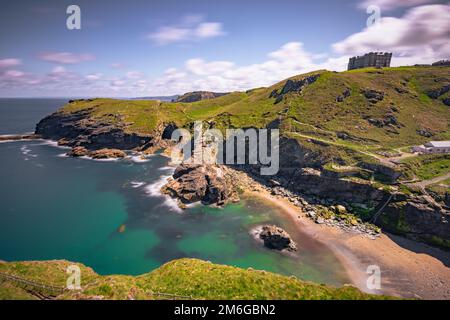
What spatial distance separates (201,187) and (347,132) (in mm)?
65208

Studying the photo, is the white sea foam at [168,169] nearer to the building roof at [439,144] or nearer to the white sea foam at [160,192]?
the white sea foam at [160,192]

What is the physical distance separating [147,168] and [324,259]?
82.8 metres

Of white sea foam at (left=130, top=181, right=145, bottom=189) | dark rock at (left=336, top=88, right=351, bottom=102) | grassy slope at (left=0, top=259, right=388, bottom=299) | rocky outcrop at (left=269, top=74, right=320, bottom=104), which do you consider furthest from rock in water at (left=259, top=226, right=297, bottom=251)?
rocky outcrop at (left=269, top=74, right=320, bottom=104)

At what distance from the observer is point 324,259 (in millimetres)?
56062

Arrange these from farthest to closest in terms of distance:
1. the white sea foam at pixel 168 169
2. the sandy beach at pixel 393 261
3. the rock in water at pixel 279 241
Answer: the white sea foam at pixel 168 169
the rock in water at pixel 279 241
the sandy beach at pixel 393 261

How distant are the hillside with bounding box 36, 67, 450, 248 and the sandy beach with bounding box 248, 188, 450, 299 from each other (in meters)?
5.48

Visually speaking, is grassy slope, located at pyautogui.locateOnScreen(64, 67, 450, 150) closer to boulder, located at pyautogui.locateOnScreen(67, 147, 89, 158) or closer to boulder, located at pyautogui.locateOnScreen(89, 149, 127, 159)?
boulder, located at pyautogui.locateOnScreen(89, 149, 127, 159)

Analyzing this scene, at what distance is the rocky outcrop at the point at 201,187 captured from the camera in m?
80.3

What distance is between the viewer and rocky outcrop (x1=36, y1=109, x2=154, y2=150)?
14538 centimetres

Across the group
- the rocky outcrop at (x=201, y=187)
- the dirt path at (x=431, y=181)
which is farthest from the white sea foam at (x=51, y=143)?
the dirt path at (x=431, y=181)

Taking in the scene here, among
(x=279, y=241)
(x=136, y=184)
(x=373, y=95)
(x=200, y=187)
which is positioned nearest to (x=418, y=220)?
(x=279, y=241)

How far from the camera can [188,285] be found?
111 feet

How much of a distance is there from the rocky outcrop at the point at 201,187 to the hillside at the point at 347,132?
22.0 metres

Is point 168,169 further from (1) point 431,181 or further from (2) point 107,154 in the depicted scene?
(1) point 431,181
